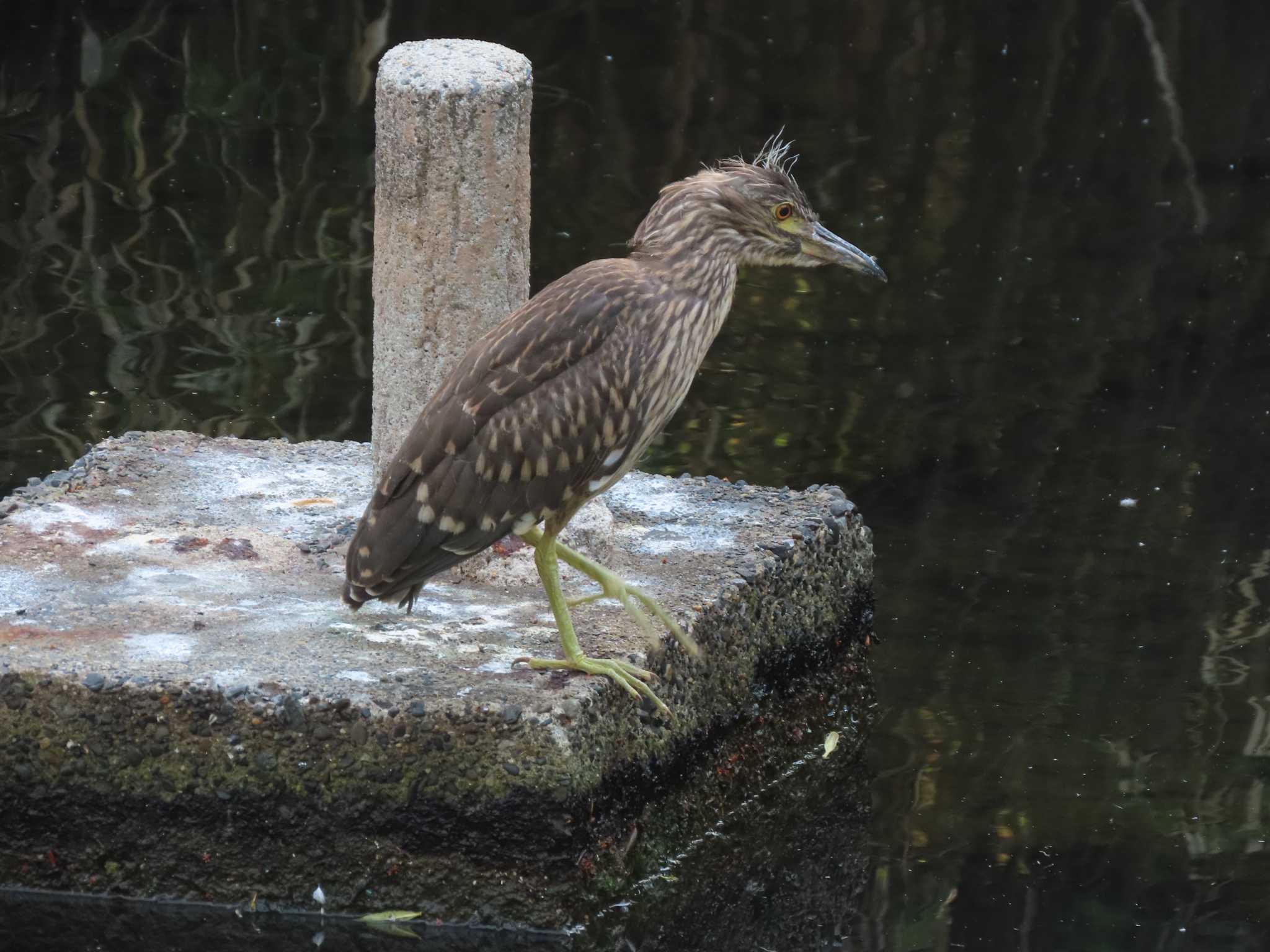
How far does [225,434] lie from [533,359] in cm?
350

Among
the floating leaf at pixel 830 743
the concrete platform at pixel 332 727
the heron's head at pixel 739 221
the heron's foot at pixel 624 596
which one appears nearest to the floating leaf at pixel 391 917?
the concrete platform at pixel 332 727

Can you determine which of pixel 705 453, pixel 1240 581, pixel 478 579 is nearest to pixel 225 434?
pixel 705 453

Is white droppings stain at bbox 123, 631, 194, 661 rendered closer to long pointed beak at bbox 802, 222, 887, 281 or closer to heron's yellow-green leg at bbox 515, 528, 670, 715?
heron's yellow-green leg at bbox 515, 528, 670, 715

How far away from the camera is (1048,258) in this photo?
12.1 m

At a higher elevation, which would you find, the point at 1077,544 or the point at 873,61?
the point at 873,61

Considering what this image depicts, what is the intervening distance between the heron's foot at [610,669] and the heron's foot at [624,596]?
14 centimetres

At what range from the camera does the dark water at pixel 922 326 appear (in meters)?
6.96

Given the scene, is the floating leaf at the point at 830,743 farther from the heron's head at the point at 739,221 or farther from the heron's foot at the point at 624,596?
the heron's head at the point at 739,221

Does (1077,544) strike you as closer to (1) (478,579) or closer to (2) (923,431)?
(2) (923,431)

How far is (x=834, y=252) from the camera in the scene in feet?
21.1

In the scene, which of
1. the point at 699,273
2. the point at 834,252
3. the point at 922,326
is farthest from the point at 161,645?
the point at 922,326

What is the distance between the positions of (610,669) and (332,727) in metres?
0.78

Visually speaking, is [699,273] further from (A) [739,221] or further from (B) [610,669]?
(B) [610,669]

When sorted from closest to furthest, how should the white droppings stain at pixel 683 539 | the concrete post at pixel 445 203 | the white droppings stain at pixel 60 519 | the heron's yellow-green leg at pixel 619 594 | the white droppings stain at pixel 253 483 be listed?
the heron's yellow-green leg at pixel 619 594 < the concrete post at pixel 445 203 < the white droppings stain at pixel 60 519 < the white droppings stain at pixel 683 539 < the white droppings stain at pixel 253 483
